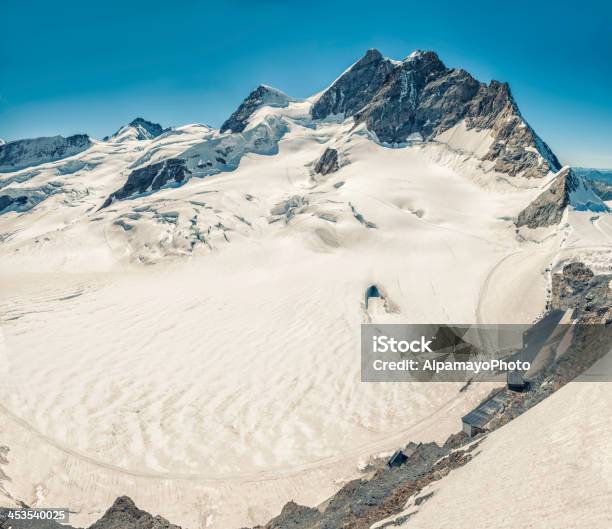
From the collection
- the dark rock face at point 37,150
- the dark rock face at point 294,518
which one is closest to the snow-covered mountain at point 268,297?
the dark rock face at point 294,518

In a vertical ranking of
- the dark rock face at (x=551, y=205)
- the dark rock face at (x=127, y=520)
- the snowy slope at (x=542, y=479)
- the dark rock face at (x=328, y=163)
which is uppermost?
the dark rock face at (x=328, y=163)

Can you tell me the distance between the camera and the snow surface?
2080 cm

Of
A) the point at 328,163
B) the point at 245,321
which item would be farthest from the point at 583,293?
the point at 328,163

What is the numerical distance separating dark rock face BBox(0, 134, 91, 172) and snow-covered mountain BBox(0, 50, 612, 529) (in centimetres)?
8622

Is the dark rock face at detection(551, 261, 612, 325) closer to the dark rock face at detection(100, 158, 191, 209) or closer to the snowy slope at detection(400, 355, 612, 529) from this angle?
the snowy slope at detection(400, 355, 612, 529)

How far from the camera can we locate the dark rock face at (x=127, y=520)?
14438 millimetres

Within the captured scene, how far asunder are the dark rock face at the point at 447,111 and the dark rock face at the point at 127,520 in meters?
70.2

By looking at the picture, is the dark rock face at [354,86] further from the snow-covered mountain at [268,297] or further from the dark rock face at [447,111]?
the snow-covered mountain at [268,297]

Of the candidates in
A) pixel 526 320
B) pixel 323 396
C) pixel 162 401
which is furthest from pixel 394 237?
pixel 162 401

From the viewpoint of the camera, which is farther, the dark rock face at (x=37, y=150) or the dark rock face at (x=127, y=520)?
the dark rock face at (x=37, y=150)

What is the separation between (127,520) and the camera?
14.8 meters

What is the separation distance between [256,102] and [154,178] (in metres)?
57.4

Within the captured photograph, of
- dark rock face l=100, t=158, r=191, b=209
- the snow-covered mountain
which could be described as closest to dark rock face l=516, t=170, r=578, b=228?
the snow-covered mountain

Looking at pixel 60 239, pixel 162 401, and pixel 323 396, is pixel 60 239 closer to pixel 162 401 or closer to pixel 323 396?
pixel 162 401
